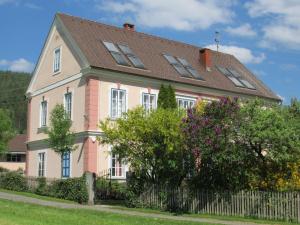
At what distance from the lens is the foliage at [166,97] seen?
30.3m

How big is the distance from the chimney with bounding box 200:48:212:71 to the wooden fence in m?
17.5

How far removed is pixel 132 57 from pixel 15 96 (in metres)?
88.5

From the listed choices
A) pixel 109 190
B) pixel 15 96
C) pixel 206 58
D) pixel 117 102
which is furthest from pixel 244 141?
pixel 15 96

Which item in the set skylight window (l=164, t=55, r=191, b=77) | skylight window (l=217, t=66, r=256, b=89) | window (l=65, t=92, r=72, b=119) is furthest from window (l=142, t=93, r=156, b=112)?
skylight window (l=217, t=66, r=256, b=89)

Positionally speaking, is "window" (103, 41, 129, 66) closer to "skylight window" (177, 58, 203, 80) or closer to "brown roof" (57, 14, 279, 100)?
"brown roof" (57, 14, 279, 100)

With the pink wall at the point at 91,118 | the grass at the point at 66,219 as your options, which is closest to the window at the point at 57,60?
the pink wall at the point at 91,118

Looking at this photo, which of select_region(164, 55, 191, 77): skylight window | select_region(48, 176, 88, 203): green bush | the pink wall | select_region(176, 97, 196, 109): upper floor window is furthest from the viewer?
select_region(164, 55, 191, 77): skylight window

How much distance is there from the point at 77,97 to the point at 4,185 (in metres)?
6.62

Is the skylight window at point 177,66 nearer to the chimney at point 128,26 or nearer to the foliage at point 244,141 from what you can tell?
the chimney at point 128,26

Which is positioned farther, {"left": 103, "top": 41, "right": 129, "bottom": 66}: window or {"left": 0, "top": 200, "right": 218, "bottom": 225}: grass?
{"left": 103, "top": 41, "right": 129, "bottom": 66}: window

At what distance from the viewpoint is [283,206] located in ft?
60.7

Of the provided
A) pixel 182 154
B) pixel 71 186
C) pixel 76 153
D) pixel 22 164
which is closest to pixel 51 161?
pixel 76 153

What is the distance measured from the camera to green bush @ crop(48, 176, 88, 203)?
23.7 meters

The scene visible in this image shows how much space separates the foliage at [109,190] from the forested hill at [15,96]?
8254 cm
